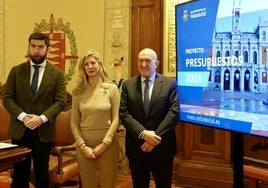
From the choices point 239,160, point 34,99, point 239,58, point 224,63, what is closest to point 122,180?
point 34,99

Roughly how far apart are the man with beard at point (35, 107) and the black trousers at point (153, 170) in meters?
0.77

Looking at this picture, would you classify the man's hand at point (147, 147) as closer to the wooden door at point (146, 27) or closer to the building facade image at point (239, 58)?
the building facade image at point (239, 58)

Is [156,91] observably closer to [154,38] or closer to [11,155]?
[11,155]

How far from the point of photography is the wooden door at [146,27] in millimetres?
4434

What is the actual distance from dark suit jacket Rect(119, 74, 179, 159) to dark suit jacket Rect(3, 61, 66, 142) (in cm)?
63

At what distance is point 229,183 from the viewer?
13.0 ft

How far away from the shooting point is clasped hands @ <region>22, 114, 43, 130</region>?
292 cm

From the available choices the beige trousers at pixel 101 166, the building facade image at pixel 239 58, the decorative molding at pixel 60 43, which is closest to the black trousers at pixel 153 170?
the beige trousers at pixel 101 166

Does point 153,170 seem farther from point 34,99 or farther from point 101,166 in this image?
point 34,99

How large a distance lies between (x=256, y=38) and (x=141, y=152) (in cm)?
115

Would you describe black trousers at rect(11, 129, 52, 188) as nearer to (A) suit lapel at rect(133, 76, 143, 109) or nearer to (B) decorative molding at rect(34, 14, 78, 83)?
(A) suit lapel at rect(133, 76, 143, 109)

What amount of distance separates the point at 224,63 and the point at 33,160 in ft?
5.58

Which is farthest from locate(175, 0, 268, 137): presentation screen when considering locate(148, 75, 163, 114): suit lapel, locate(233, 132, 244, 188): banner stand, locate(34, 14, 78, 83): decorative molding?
locate(34, 14, 78, 83): decorative molding

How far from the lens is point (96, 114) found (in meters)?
2.86
